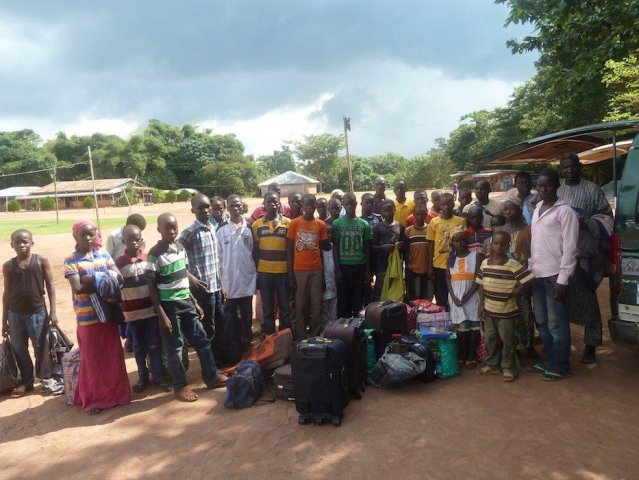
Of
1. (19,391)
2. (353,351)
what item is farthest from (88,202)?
(353,351)

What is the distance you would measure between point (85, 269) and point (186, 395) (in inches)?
58.1

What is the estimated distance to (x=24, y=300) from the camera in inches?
177

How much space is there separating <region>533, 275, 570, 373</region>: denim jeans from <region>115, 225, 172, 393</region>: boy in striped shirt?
12.1 feet

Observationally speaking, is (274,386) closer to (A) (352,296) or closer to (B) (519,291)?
(A) (352,296)

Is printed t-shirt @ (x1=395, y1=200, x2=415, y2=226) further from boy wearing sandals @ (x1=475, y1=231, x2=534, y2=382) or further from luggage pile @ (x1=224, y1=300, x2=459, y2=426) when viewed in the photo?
boy wearing sandals @ (x1=475, y1=231, x2=534, y2=382)

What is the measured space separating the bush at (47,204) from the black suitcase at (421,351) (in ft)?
174

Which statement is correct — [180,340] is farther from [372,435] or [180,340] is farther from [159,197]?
[159,197]

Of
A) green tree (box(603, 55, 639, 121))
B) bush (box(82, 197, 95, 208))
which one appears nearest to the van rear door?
green tree (box(603, 55, 639, 121))

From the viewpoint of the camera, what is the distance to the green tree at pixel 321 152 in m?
58.1

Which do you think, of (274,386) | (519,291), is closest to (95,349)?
(274,386)

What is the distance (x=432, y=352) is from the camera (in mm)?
4422

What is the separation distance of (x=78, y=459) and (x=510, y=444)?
10.4 feet

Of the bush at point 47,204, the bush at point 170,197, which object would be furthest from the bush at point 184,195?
the bush at point 47,204

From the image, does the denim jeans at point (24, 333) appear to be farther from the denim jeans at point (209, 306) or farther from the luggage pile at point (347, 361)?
the luggage pile at point (347, 361)
